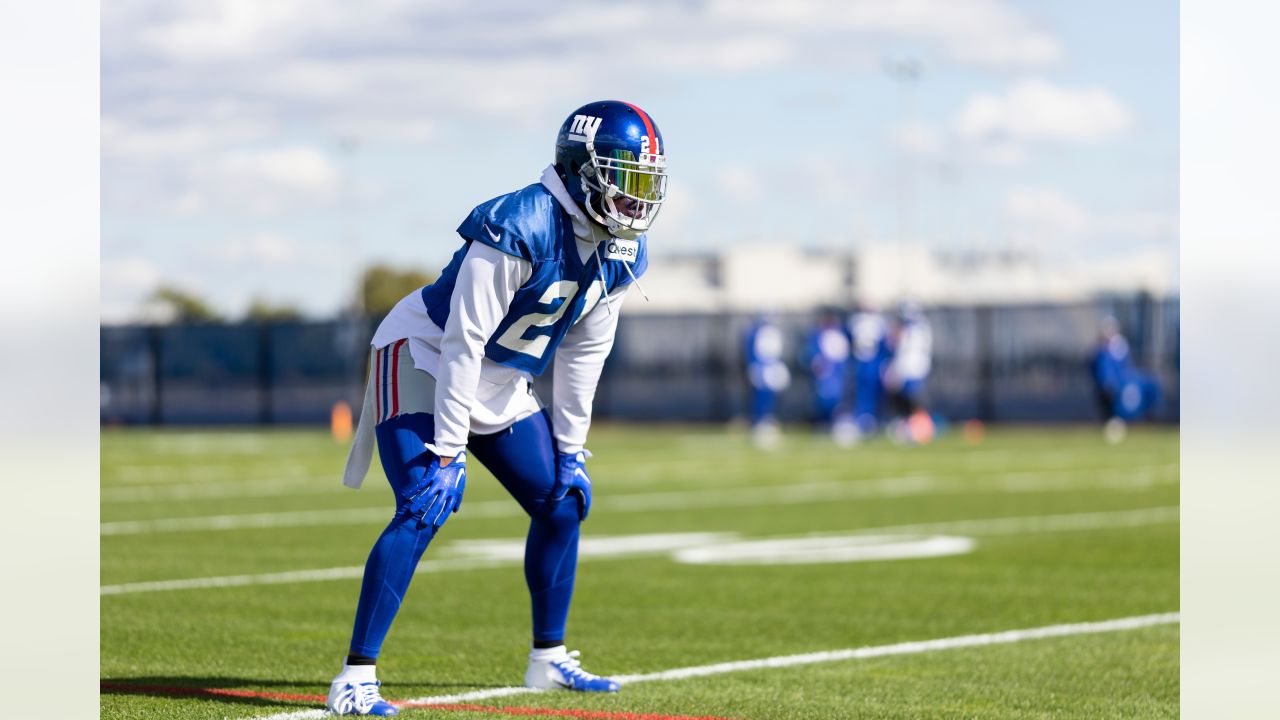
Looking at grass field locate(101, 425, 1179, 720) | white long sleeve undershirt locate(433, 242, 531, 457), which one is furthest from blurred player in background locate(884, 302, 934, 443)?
white long sleeve undershirt locate(433, 242, 531, 457)

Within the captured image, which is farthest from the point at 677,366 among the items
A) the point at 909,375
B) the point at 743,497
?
the point at 743,497

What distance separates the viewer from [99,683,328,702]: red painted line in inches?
231

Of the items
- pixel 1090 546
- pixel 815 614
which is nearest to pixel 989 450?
pixel 1090 546

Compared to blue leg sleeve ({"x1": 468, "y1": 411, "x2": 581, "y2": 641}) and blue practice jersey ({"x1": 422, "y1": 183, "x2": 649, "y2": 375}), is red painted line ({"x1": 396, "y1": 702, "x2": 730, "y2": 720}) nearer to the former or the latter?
blue leg sleeve ({"x1": 468, "y1": 411, "x2": 581, "y2": 641})

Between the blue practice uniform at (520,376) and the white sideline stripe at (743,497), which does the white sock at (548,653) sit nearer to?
the blue practice uniform at (520,376)

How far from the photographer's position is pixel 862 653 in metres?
7.18

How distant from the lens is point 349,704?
5.41 m

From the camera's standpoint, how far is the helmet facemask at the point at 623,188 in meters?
5.54

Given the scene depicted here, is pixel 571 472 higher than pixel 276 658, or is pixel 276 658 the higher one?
pixel 571 472

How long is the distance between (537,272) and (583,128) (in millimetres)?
478

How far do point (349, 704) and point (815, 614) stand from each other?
11.5 ft

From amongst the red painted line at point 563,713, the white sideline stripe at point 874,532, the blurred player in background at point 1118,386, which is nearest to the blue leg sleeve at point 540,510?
the red painted line at point 563,713

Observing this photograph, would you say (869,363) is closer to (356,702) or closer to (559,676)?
(559,676)
